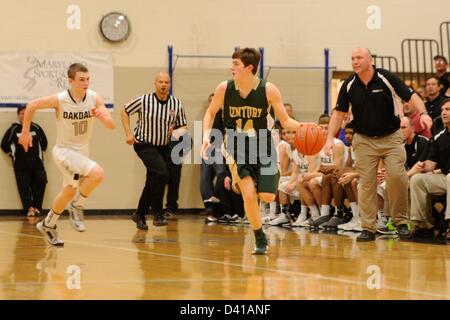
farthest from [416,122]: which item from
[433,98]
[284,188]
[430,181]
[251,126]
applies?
[251,126]

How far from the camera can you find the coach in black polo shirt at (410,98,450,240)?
32.0 feet

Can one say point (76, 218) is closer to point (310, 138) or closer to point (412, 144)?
point (310, 138)

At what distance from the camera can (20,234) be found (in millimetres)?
10734

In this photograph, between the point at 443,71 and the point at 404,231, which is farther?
the point at 443,71

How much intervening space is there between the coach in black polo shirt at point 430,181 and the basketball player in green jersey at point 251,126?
100.0 inches

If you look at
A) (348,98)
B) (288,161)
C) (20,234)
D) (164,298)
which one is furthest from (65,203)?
(288,161)

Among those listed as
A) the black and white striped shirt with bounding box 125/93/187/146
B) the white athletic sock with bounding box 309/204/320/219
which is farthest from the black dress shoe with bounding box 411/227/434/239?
the black and white striped shirt with bounding box 125/93/187/146

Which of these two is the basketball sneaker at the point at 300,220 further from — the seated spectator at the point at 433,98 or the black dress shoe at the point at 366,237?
the black dress shoe at the point at 366,237

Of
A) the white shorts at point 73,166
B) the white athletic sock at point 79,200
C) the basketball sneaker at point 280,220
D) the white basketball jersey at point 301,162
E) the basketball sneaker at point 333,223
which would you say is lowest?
the basketball sneaker at point 280,220

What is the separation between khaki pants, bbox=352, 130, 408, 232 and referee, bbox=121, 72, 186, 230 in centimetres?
268

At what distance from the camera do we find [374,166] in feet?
31.4

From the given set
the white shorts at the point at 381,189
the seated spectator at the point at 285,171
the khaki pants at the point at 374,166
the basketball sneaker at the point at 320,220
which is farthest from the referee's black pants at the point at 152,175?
the white shorts at the point at 381,189

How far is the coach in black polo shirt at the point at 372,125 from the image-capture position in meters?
9.42

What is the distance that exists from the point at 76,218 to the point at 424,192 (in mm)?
3953
